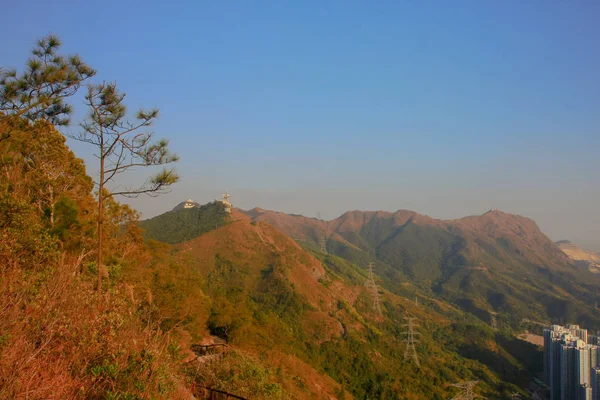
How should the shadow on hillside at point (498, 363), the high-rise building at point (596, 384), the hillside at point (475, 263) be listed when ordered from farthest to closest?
the hillside at point (475, 263), the shadow on hillside at point (498, 363), the high-rise building at point (596, 384)

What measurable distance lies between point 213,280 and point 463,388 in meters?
25.3

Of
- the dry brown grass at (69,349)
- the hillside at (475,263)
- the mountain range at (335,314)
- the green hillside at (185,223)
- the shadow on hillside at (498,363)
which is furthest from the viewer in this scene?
the hillside at (475,263)

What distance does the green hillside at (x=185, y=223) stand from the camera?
5227 cm

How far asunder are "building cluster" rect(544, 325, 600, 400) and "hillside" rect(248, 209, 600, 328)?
3556 centimetres

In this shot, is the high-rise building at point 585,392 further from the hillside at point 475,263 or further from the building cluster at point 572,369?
the hillside at point 475,263

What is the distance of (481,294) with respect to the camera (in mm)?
105812

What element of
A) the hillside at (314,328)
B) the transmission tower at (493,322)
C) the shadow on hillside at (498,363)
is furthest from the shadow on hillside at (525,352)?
the transmission tower at (493,322)

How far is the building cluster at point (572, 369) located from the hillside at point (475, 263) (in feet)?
117

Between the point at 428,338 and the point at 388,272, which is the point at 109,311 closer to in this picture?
the point at 428,338

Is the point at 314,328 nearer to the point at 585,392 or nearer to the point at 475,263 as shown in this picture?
the point at 585,392

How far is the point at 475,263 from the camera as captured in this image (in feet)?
440

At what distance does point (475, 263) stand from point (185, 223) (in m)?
108

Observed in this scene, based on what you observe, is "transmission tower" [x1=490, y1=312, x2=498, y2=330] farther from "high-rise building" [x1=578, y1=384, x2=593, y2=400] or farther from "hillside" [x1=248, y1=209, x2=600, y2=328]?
"high-rise building" [x1=578, y1=384, x2=593, y2=400]

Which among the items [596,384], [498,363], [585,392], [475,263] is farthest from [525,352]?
[475,263]
